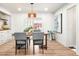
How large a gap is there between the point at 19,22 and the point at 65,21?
5.25 metres

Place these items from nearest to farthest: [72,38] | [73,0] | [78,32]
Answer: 1. [73,0]
2. [78,32]
3. [72,38]

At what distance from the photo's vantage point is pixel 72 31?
7199 mm

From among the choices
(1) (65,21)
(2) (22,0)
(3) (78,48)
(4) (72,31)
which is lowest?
(3) (78,48)

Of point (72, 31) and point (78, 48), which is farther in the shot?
point (72, 31)

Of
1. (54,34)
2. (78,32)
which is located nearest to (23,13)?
(54,34)

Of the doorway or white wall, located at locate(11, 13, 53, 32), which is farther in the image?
white wall, located at locate(11, 13, 53, 32)

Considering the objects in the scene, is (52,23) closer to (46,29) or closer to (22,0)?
(46,29)

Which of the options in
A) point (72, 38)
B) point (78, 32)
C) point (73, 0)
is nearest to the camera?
point (73, 0)

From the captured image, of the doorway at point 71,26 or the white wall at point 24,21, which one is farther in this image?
the white wall at point 24,21

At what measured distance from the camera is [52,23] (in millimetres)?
11758

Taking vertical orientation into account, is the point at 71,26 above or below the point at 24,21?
below

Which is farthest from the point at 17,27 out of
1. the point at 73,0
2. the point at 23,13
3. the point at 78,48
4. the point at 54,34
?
the point at 73,0

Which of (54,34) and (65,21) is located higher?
(65,21)

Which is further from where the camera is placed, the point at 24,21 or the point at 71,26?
the point at 24,21
